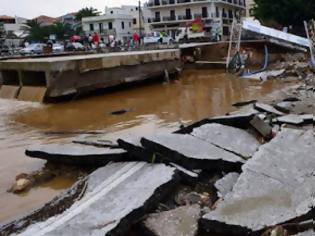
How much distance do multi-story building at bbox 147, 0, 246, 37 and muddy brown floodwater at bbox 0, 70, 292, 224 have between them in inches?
2022

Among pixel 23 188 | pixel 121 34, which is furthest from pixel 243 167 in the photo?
pixel 121 34

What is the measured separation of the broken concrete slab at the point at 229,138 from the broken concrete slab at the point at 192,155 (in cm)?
24

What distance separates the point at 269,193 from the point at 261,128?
244 cm

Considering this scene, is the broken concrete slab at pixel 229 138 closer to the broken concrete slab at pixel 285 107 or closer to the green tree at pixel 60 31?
the broken concrete slab at pixel 285 107

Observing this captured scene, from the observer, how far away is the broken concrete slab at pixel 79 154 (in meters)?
5.62

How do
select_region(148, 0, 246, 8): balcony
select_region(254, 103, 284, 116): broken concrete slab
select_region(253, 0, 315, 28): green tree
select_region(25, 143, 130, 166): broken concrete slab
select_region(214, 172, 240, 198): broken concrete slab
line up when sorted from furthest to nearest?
1. select_region(148, 0, 246, 8): balcony
2. select_region(253, 0, 315, 28): green tree
3. select_region(254, 103, 284, 116): broken concrete slab
4. select_region(25, 143, 130, 166): broken concrete slab
5. select_region(214, 172, 240, 198): broken concrete slab

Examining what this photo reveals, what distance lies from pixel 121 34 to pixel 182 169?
2941 inches

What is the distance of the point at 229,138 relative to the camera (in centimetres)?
605

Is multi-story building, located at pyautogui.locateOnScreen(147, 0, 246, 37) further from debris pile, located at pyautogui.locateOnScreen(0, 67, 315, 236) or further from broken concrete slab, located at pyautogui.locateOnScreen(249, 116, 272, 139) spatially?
debris pile, located at pyautogui.locateOnScreen(0, 67, 315, 236)

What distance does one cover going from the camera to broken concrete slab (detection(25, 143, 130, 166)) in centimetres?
562

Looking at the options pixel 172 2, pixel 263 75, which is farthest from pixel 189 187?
pixel 172 2

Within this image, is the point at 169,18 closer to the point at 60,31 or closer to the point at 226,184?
the point at 60,31

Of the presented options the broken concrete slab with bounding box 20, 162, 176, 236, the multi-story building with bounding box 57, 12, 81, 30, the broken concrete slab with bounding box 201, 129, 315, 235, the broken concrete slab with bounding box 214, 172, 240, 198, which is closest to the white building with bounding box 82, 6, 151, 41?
the multi-story building with bounding box 57, 12, 81, 30

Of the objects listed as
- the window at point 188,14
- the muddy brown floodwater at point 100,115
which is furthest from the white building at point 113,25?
the muddy brown floodwater at point 100,115
